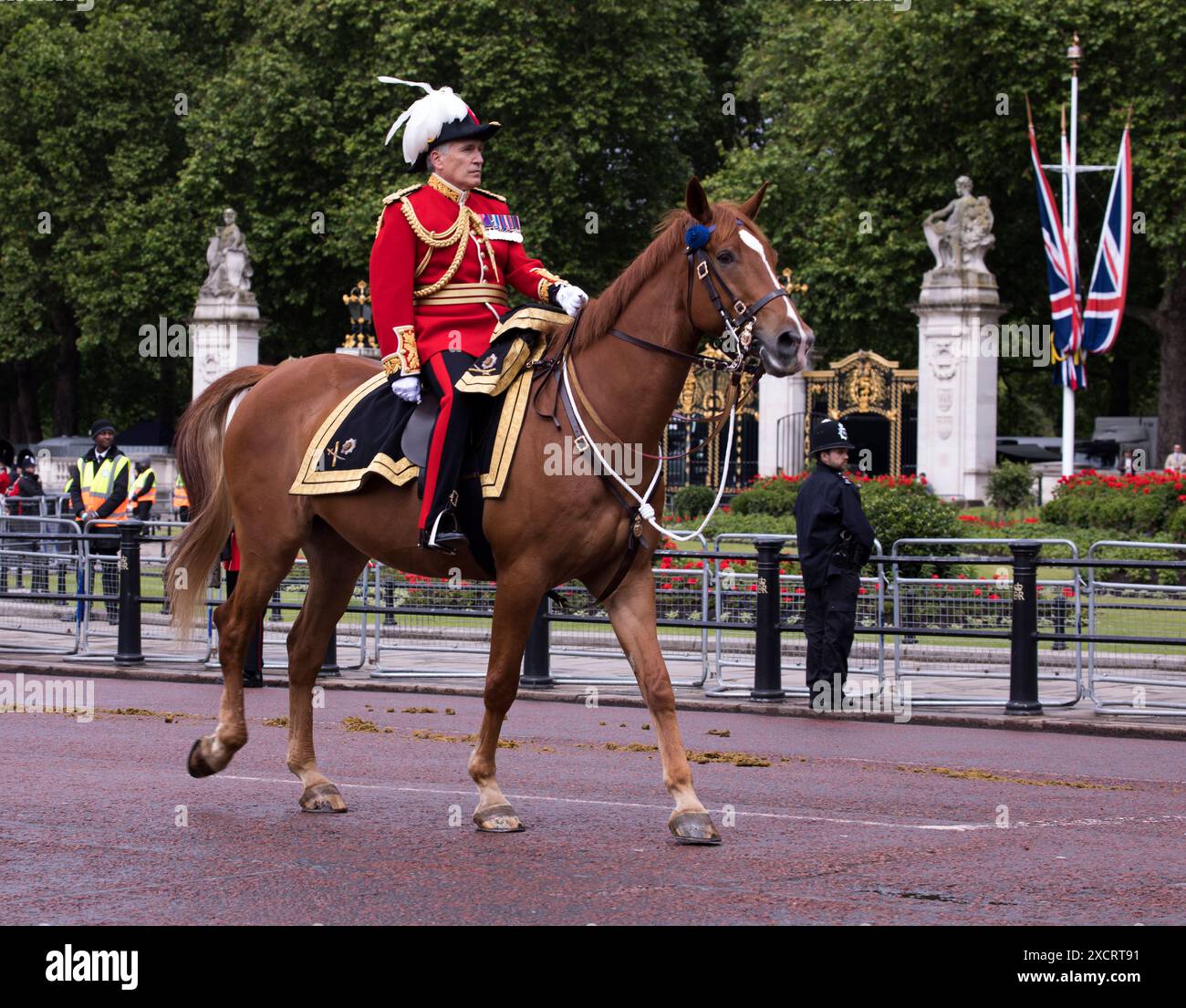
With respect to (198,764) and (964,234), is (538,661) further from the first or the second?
(964,234)

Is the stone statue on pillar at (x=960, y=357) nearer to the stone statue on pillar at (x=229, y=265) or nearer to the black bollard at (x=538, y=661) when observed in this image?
the stone statue on pillar at (x=229, y=265)

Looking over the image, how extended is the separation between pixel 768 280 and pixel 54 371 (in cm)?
5701

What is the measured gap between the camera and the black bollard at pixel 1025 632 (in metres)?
14.4

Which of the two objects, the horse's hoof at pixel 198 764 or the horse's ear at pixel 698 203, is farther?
the horse's hoof at pixel 198 764

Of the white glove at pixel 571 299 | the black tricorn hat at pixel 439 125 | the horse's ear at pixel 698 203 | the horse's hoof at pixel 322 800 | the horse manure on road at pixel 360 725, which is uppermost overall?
the black tricorn hat at pixel 439 125

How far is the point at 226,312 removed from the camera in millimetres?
45000

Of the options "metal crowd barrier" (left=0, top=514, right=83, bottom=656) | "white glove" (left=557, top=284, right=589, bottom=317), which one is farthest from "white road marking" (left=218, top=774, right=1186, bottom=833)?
"metal crowd barrier" (left=0, top=514, right=83, bottom=656)

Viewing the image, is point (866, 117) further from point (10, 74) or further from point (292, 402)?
point (292, 402)

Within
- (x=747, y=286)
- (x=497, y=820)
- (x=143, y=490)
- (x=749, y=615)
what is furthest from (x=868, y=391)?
(x=497, y=820)

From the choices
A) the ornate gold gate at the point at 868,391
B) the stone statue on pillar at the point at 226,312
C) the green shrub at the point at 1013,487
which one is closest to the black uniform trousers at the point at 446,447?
the green shrub at the point at 1013,487

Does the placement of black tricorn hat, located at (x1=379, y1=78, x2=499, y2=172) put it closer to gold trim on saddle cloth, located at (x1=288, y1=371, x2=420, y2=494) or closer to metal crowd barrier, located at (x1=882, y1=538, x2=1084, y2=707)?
gold trim on saddle cloth, located at (x1=288, y1=371, x2=420, y2=494)

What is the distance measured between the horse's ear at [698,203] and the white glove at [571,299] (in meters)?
0.77

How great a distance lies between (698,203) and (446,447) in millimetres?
1598
